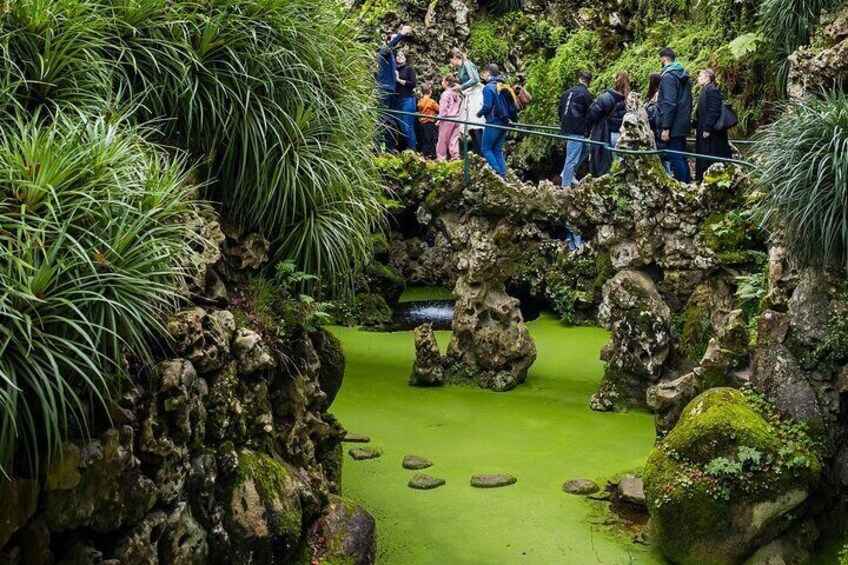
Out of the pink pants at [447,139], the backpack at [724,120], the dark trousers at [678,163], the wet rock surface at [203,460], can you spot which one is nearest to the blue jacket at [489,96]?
the pink pants at [447,139]

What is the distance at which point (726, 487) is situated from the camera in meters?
6.86

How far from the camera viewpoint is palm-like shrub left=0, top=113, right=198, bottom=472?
4203 mm

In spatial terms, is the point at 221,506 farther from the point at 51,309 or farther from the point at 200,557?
the point at 51,309

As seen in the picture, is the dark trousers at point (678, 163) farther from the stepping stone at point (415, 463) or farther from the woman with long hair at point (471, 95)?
the stepping stone at point (415, 463)

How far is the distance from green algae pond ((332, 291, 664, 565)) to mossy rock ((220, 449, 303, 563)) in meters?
1.19

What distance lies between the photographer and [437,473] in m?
8.51

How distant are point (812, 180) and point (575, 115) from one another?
5055 mm

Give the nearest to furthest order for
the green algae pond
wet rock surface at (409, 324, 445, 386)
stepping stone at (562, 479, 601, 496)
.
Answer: the green algae pond < stepping stone at (562, 479, 601, 496) < wet rock surface at (409, 324, 445, 386)

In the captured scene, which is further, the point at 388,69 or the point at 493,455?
the point at 388,69

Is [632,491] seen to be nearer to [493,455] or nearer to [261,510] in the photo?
[493,455]

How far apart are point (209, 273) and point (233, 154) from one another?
92cm

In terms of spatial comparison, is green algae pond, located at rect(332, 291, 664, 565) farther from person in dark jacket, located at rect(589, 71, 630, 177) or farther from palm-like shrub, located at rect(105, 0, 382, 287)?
person in dark jacket, located at rect(589, 71, 630, 177)

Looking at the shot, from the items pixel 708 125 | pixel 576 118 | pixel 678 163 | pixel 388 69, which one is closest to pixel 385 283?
pixel 388 69

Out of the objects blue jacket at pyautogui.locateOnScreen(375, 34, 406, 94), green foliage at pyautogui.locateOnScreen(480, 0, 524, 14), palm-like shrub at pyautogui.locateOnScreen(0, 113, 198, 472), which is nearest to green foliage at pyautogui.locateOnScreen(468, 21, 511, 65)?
green foliage at pyautogui.locateOnScreen(480, 0, 524, 14)
